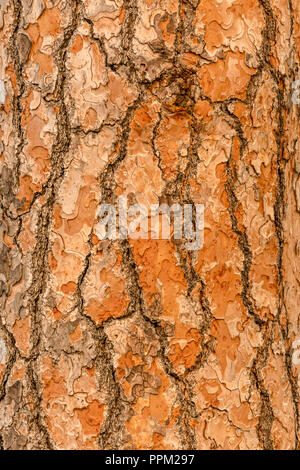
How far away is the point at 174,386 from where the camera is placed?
1.07m

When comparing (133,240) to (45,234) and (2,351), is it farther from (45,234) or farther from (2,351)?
(2,351)

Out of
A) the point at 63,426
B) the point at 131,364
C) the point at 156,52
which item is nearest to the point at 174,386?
the point at 131,364

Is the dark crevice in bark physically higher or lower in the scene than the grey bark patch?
higher

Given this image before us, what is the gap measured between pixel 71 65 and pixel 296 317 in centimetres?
61

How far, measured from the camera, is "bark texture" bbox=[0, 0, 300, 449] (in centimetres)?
106

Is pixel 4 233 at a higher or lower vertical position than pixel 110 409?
higher

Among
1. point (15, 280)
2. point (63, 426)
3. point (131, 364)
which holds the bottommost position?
point (63, 426)

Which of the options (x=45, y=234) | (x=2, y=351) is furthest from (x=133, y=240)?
(x=2, y=351)

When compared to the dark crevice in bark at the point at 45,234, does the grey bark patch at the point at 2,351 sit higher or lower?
lower

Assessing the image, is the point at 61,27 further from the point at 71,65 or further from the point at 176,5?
the point at 176,5

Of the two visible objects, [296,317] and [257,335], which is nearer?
[257,335]

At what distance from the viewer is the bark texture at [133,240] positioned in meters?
1.06

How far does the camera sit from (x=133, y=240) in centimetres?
106

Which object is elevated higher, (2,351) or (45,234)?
(45,234)
